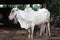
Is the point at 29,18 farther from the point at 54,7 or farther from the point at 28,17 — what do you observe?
the point at 54,7

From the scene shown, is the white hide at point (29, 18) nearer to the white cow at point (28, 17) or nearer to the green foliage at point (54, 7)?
the white cow at point (28, 17)

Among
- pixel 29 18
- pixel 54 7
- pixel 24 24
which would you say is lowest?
pixel 24 24

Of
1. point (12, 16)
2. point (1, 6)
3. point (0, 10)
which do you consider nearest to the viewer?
point (12, 16)

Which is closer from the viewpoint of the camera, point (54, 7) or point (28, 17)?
point (28, 17)

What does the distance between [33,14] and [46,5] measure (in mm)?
2231

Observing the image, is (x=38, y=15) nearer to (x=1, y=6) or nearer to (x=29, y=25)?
(x=29, y=25)

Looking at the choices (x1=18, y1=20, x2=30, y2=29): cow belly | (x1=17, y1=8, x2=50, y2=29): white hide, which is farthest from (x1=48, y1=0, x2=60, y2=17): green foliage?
(x1=18, y1=20, x2=30, y2=29): cow belly

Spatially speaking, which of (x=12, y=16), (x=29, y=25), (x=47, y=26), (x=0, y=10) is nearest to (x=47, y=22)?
(x=47, y=26)

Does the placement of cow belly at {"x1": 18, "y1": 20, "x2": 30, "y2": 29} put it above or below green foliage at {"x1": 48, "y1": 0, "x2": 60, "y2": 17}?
below

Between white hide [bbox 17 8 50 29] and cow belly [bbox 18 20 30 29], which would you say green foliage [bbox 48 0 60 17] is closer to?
white hide [bbox 17 8 50 29]

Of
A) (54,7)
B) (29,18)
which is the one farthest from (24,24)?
(54,7)

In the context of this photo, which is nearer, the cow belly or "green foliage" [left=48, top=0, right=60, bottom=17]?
the cow belly

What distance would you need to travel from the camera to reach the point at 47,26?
22.2 feet

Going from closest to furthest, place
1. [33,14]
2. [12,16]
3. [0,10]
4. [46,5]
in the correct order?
1. [12,16]
2. [33,14]
3. [46,5]
4. [0,10]
